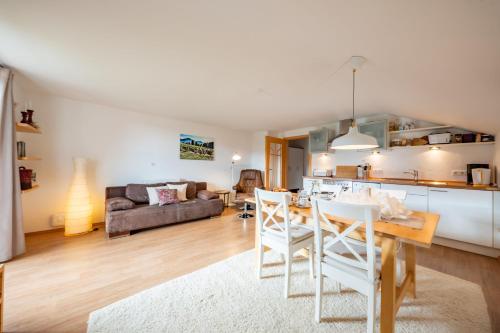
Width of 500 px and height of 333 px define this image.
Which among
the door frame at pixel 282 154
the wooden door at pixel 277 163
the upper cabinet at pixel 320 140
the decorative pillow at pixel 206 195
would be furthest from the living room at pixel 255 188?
the wooden door at pixel 277 163

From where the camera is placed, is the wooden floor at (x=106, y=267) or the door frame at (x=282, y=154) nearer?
the wooden floor at (x=106, y=267)

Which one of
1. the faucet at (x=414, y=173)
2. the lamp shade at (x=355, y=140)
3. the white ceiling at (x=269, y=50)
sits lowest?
the faucet at (x=414, y=173)

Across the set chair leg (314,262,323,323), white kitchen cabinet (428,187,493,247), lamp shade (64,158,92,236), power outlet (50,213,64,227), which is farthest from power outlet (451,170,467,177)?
power outlet (50,213,64,227)

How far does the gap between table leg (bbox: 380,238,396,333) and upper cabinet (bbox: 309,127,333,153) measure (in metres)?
3.55

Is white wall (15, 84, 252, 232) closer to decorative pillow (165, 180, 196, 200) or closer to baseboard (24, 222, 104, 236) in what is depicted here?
baseboard (24, 222, 104, 236)

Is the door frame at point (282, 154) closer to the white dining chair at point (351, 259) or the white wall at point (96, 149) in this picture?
the white wall at point (96, 149)

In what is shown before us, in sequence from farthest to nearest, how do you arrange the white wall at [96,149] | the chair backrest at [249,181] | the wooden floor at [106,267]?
the chair backrest at [249,181] → the white wall at [96,149] → the wooden floor at [106,267]

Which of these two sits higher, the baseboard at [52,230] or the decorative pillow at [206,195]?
the decorative pillow at [206,195]

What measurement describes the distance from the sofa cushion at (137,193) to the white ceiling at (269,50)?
5.71 ft

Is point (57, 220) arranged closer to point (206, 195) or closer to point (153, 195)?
point (153, 195)

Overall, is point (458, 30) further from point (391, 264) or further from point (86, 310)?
point (86, 310)

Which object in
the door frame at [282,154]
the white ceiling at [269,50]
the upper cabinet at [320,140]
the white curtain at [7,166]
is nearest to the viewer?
the white ceiling at [269,50]

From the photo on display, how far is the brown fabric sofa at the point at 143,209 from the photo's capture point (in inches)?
122

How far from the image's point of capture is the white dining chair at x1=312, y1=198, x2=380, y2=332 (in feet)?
4.00
